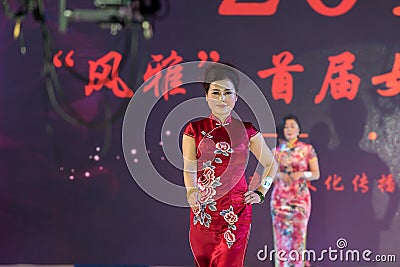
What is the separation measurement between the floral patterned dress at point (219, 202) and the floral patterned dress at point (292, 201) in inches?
42.9

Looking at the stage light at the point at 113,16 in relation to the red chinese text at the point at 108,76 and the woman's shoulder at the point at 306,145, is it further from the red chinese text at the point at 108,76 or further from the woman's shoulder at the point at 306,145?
the woman's shoulder at the point at 306,145

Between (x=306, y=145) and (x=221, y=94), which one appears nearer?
(x=221, y=94)

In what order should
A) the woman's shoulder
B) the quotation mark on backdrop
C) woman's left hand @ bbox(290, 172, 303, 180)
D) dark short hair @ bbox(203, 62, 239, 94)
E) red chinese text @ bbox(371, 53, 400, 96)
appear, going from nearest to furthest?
dark short hair @ bbox(203, 62, 239, 94) → woman's left hand @ bbox(290, 172, 303, 180) → the woman's shoulder → red chinese text @ bbox(371, 53, 400, 96) → the quotation mark on backdrop

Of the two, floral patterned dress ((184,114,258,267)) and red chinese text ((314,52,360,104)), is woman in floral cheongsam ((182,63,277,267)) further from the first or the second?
red chinese text ((314,52,360,104))

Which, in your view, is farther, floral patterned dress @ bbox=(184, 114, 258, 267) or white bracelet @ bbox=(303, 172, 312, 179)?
white bracelet @ bbox=(303, 172, 312, 179)

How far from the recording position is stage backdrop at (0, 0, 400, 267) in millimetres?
3922

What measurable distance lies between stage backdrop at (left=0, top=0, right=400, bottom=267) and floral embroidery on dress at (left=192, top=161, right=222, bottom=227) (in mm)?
1339

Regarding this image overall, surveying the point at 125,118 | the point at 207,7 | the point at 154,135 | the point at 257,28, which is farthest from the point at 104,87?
the point at 257,28

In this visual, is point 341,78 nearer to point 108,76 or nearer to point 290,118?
point 290,118

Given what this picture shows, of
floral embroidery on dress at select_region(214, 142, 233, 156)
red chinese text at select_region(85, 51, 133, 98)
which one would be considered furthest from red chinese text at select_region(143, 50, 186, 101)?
floral embroidery on dress at select_region(214, 142, 233, 156)

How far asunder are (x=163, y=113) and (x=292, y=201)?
1.19m

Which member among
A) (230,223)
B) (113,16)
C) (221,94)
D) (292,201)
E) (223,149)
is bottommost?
(292,201)

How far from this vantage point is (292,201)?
12.2 ft

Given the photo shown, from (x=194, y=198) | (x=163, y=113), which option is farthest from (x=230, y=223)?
(x=163, y=113)
